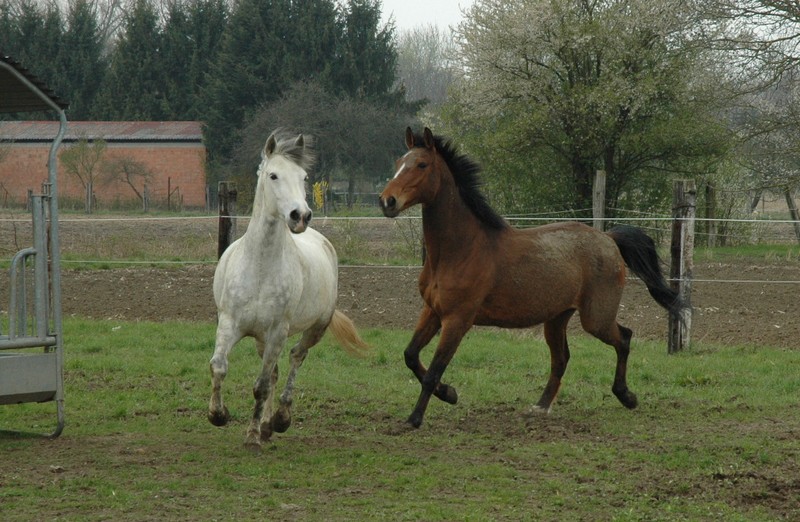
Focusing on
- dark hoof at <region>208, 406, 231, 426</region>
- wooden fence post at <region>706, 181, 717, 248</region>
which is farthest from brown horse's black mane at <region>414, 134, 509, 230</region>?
wooden fence post at <region>706, 181, 717, 248</region>

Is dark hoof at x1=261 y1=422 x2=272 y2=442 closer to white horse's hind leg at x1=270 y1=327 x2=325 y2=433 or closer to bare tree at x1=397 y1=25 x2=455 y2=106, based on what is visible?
white horse's hind leg at x1=270 y1=327 x2=325 y2=433

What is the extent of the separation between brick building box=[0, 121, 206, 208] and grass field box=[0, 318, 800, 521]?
104 feet

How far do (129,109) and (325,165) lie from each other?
43.2 feet

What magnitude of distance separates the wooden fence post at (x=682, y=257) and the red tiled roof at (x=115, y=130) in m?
33.8

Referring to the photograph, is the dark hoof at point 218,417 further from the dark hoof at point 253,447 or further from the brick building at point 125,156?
the brick building at point 125,156

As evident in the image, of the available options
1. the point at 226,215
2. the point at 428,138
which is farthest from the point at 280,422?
the point at 226,215

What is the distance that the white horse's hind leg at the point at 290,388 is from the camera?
6691 mm

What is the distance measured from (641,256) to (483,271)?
1878mm

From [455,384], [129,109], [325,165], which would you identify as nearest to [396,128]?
[325,165]

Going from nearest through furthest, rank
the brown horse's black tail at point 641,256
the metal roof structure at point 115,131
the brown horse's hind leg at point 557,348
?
the brown horse's hind leg at point 557,348 < the brown horse's black tail at point 641,256 < the metal roof structure at point 115,131

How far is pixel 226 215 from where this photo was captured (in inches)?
460

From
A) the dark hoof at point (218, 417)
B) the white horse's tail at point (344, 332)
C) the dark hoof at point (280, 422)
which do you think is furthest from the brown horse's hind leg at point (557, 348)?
the dark hoof at point (218, 417)

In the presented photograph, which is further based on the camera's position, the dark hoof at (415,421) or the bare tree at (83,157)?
the bare tree at (83,157)

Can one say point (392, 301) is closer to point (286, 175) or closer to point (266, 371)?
point (266, 371)
